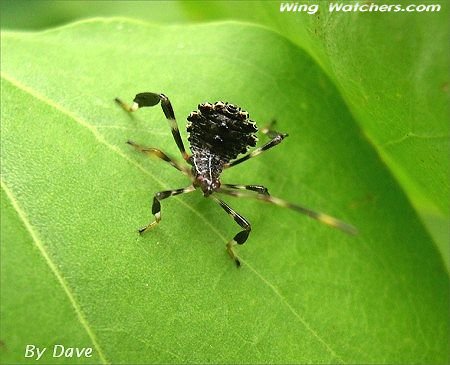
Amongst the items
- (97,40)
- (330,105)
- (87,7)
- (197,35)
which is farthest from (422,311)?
(87,7)

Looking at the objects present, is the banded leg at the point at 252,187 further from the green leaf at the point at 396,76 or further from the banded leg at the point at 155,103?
the green leaf at the point at 396,76

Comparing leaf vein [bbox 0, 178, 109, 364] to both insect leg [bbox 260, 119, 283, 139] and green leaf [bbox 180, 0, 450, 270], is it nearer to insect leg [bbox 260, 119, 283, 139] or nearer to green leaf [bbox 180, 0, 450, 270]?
insect leg [bbox 260, 119, 283, 139]

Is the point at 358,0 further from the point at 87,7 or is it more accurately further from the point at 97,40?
the point at 87,7

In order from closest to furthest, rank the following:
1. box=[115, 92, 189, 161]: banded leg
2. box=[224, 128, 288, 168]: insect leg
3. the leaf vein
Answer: the leaf vein
box=[115, 92, 189, 161]: banded leg
box=[224, 128, 288, 168]: insect leg

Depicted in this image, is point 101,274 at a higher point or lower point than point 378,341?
higher

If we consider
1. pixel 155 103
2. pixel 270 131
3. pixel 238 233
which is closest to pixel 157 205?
pixel 238 233

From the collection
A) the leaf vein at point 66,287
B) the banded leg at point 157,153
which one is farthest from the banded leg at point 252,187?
the leaf vein at point 66,287

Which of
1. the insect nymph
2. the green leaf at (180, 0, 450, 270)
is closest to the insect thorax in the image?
the insect nymph
